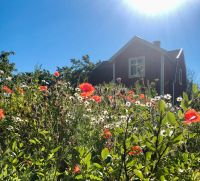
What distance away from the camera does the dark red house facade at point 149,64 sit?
2358cm

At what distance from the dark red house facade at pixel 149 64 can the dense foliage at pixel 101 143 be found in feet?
64.8

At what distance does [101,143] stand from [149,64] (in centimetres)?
2173

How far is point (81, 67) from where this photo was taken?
124 ft

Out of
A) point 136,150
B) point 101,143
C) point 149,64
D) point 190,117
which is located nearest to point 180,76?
point 149,64

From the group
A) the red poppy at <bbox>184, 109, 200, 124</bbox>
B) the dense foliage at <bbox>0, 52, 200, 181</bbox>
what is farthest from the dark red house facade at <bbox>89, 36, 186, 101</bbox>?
the red poppy at <bbox>184, 109, 200, 124</bbox>

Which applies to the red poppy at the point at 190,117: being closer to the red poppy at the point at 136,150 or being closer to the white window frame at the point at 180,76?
the red poppy at the point at 136,150

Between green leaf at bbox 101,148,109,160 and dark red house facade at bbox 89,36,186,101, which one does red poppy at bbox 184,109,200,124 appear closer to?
green leaf at bbox 101,148,109,160

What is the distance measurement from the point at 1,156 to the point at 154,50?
22603 mm

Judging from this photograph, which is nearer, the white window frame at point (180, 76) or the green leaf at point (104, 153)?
the green leaf at point (104, 153)

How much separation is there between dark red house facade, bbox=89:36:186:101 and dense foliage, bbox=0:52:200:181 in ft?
64.8

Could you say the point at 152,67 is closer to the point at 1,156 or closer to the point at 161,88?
the point at 161,88

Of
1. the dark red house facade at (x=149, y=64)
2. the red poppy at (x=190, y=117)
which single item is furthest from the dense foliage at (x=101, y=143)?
the dark red house facade at (x=149, y=64)

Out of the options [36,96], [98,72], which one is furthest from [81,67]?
[36,96]

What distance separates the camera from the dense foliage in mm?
1726
